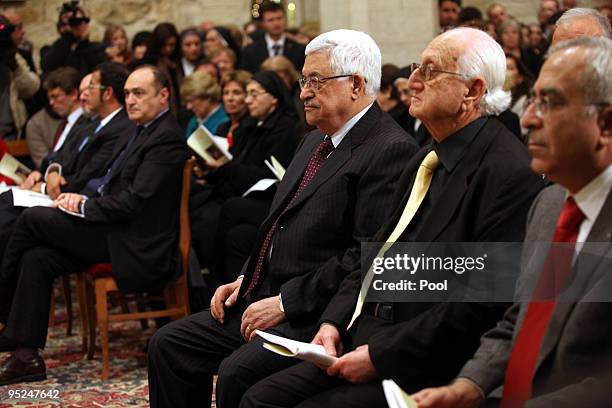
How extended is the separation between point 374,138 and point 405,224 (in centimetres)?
76

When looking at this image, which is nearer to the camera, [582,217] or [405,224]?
[582,217]

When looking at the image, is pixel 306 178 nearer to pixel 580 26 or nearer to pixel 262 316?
pixel 262 316

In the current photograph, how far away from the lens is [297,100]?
7578 millimetres

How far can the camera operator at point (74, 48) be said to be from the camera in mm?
9242

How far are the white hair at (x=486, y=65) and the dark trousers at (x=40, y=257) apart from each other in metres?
2.88

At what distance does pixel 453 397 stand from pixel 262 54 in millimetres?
7258

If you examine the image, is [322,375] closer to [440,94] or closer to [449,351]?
[449,351]

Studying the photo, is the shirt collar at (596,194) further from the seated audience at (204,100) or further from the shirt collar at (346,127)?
the seated audience at (204,100)

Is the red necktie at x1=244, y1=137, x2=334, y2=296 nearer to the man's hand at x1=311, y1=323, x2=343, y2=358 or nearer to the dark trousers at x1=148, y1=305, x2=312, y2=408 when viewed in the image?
the dark trousers at x1=148, y1=305, x2=312, y2=408

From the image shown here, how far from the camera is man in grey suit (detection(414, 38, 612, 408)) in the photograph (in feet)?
7.27

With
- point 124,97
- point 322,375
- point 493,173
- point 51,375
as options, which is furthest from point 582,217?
point 124,97

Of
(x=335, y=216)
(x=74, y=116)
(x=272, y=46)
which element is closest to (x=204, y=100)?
Result: (x=74, y=116)

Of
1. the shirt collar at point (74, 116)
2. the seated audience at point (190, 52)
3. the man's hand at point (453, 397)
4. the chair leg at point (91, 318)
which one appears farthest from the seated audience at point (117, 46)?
the man's hand at point (453, 397)

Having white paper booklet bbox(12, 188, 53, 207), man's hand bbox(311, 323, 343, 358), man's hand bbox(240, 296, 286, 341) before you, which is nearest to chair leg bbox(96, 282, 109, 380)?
white paper booklet bbox(12, 188, 53, 207)
